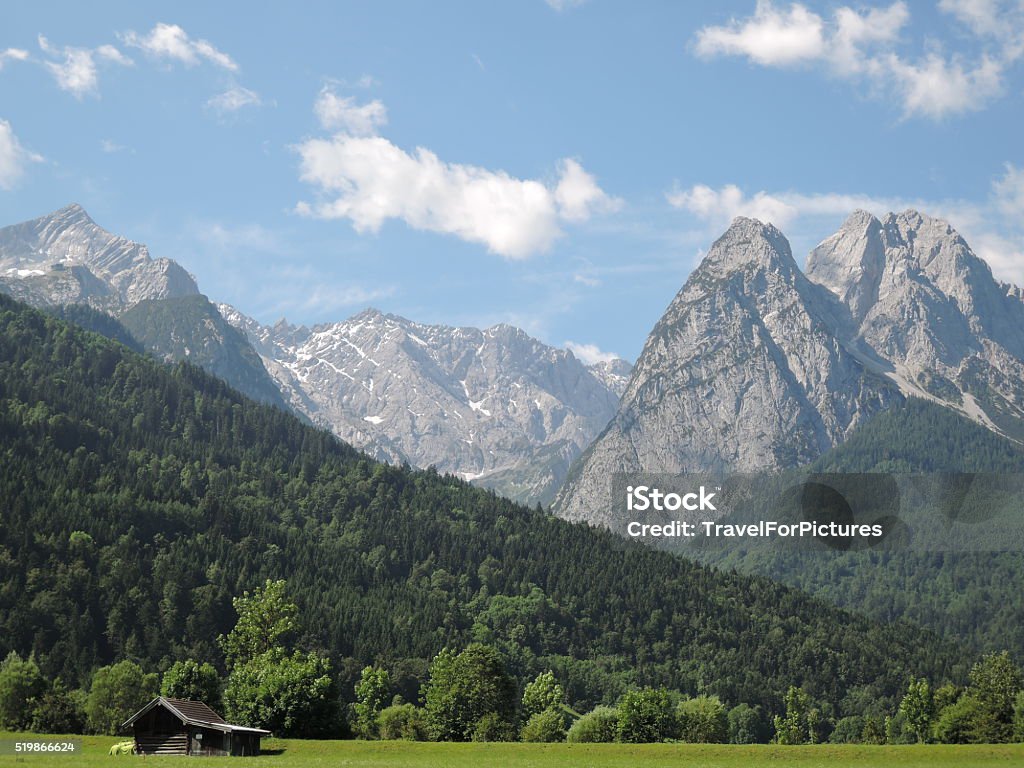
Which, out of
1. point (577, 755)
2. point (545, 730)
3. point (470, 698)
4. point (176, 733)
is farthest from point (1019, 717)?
point (176, 733)

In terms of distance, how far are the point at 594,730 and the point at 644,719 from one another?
11.8m

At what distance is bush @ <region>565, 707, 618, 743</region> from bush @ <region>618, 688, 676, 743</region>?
4.23m

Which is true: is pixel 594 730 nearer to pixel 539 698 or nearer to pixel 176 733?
pixel 539 698

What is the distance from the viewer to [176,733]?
102438 mm

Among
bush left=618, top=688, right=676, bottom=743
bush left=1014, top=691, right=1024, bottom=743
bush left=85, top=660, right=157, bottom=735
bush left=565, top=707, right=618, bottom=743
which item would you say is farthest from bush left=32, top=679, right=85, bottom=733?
bush left=1014, top=691, right=1024, bottom=743

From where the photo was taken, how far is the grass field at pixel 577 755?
97.6 m

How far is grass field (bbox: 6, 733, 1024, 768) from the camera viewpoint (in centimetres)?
9762

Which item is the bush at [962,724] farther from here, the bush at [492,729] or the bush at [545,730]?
the bush at [492,729]

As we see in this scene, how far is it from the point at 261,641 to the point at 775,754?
83798 millimetres

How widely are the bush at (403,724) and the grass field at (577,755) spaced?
2403 centimetres

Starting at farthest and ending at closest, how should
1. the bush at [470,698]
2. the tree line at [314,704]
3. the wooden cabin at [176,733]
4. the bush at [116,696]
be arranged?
the bush at [470,698] < the bush at [116,696] < the tree line at [314,704] < the wooden cabin at [176,733]

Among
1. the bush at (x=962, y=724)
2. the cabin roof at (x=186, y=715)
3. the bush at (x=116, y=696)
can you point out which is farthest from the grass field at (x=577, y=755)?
the bush at (x=962, y=724)

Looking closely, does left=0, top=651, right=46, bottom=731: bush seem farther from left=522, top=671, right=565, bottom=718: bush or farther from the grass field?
left=522, top=671, right=565, bottom=718: bush

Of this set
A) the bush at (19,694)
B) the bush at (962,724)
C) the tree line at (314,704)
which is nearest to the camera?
the tree line at (314,704)
